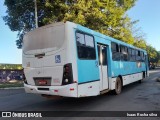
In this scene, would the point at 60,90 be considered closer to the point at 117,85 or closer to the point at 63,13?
the point at 117,85

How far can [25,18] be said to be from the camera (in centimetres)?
2780

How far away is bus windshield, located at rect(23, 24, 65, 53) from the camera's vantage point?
8836 millimetres

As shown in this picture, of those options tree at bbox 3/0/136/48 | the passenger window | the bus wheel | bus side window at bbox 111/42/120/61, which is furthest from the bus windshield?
tree at bbox 3/0/136/48

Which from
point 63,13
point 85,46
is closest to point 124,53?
point 85,46

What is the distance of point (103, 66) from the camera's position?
11.2m

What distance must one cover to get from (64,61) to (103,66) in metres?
3.16

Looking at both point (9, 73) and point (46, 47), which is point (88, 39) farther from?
point (9, 73)

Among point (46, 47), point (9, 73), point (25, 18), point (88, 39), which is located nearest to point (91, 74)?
point (88, 39)

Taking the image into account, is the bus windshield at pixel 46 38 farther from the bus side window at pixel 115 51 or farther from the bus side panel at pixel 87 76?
the bus side window at pixel 115 51

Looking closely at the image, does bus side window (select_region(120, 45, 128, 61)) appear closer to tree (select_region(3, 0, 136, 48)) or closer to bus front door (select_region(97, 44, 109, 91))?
bus front door (select_region(97, 44, 109, 91))

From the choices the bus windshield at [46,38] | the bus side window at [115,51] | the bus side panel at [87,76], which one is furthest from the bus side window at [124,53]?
the bus windshield at [46,38]

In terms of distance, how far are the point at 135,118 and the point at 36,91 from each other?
3.93 metres

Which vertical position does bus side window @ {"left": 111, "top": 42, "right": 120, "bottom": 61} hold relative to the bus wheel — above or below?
above

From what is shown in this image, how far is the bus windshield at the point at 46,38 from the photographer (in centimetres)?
884
